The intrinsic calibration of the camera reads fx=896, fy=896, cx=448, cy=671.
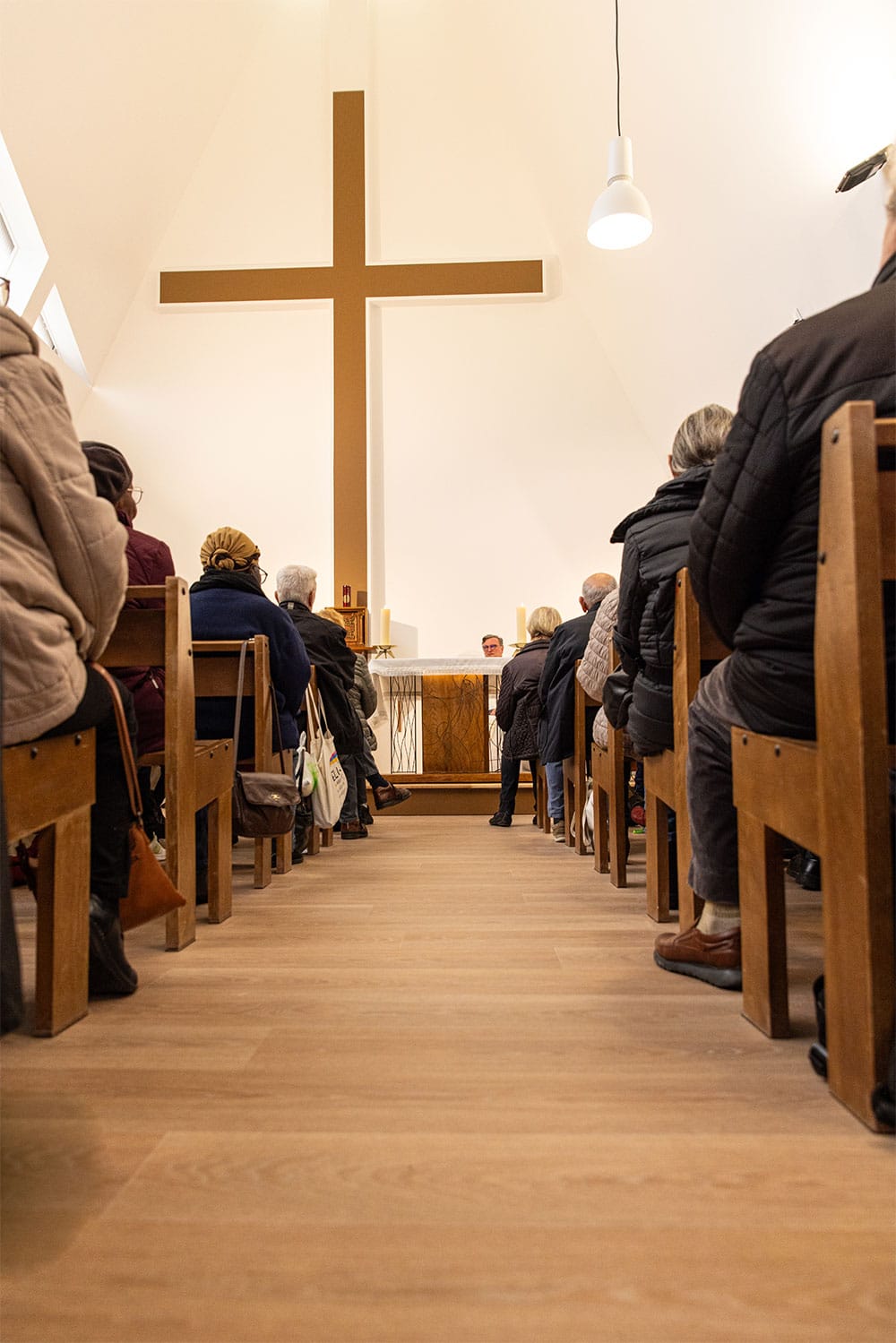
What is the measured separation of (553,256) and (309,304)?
6.35 feet

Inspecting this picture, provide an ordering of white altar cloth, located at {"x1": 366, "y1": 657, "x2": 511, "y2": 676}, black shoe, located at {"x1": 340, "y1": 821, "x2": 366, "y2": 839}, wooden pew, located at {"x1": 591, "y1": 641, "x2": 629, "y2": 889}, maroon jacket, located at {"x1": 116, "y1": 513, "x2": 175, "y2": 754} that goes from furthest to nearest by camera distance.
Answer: white altar cloth, located at {"x1": 366, "y1": 657, "x2": 511, "y2": 676} < black shoe, located at {"x1": 340, "y1": 821, "x2": 366, "y2": 839} < wooden pew, located at {"x1": 591, "y1": 641, "x2": 629, "y2": 889} < maroon jacket, located at {"x1": 116, "y1": 513, "x2": 175, "y2": 754}

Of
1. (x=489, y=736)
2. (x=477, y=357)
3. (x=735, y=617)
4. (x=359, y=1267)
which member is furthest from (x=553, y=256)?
(x=359, y=1267)

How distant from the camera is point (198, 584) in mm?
2758

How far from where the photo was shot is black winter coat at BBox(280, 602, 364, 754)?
3.48 m

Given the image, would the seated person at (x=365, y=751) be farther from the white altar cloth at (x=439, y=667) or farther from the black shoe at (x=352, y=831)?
the white altar cloth at (x=439, y=667)

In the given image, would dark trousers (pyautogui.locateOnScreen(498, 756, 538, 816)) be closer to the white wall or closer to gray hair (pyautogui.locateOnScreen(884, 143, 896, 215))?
the white wall

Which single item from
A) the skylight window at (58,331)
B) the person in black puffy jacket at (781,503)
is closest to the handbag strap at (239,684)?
the person in black puffy jacket at (781,503)

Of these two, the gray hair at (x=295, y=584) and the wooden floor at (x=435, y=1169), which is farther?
the gray hair at (x=295, y=584)

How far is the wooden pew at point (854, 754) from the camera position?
948 millimetres

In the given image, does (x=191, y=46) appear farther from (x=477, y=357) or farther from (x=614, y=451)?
(x=614, y=451)

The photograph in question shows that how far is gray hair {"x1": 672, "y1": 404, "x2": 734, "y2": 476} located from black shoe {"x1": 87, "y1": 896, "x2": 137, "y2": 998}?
55.5 inches

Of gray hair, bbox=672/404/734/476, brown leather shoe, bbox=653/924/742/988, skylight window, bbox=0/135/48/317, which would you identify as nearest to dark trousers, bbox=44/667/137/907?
brown leather shoe, bbox=653/924/742/988

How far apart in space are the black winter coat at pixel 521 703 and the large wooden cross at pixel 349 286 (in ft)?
9.91

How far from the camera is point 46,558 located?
1.24m
